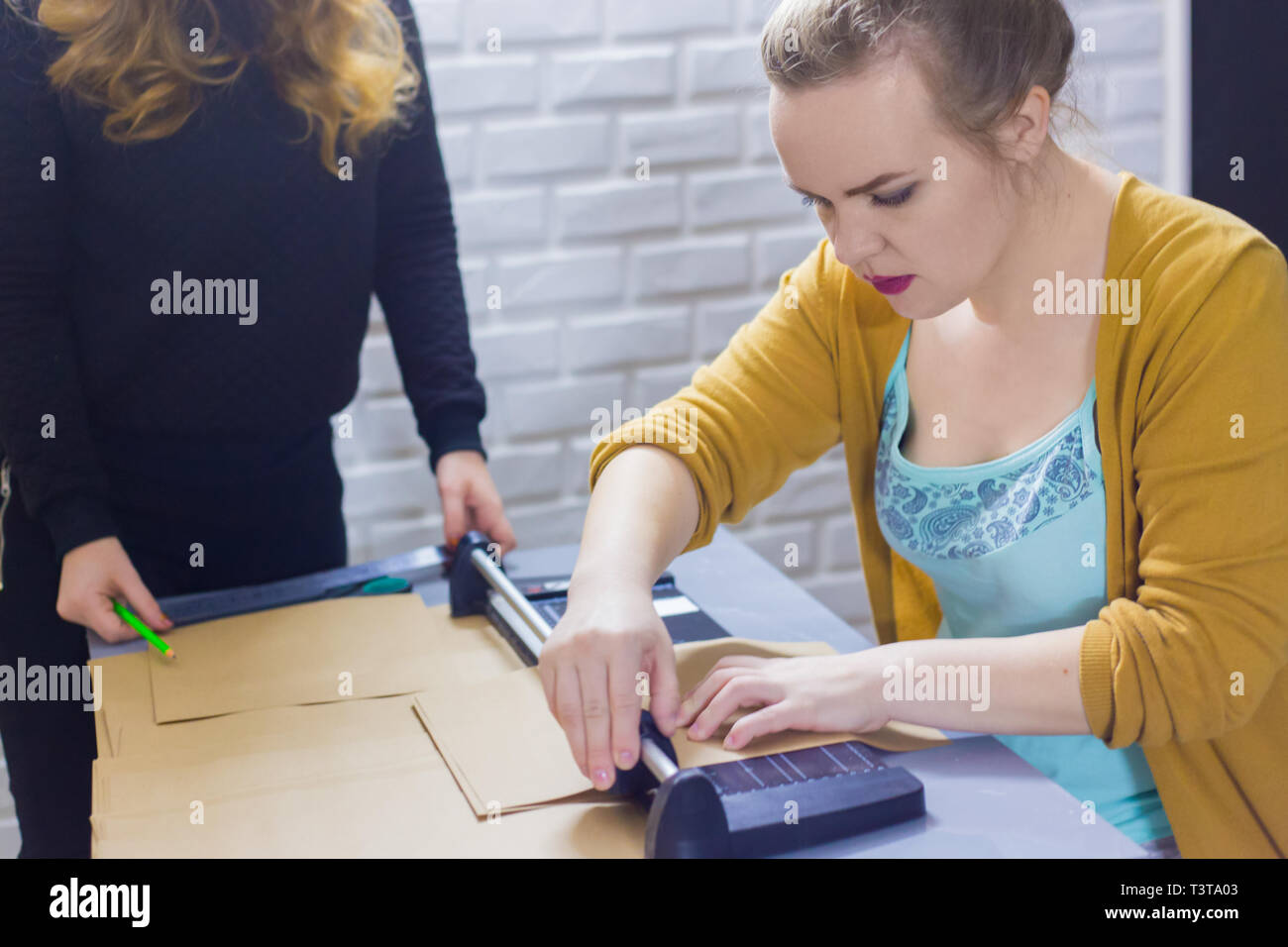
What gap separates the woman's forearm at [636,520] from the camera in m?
0.90

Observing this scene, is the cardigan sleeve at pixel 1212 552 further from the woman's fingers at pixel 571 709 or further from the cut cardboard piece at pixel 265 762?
the cut cardboard piece at pixel 265 762

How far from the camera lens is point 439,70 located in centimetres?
156

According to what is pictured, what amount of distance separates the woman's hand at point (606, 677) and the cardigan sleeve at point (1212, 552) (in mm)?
287

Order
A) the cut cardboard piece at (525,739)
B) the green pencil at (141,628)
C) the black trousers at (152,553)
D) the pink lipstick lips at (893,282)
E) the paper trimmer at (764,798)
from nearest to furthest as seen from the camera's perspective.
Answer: the paper trimmer at (764,798)
the cut cardboard piece at (525,739)
the pink lipstick lips at (893,282)
the green pencil at (141,628)
the black trousers at (152,553)

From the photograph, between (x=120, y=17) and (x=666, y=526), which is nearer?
(x=666, y=526)

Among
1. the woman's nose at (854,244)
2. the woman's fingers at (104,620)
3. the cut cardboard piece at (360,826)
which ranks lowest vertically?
the cut cardboard piece at (360,826)

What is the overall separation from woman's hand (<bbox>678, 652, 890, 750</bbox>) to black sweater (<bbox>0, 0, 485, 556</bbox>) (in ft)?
1.77

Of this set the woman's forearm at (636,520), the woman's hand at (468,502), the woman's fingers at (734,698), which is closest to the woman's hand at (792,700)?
the woman's fingers at (734,698)

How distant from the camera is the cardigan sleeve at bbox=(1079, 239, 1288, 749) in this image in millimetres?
800

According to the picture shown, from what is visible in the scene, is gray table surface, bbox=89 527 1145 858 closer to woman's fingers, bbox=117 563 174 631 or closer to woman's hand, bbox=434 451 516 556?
woman's fingers, bbox=117 563 174 631
